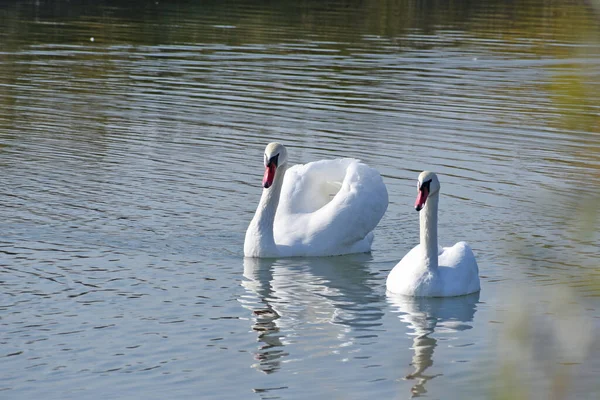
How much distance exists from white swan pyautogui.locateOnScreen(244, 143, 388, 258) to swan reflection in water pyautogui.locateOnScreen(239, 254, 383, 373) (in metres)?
0.13

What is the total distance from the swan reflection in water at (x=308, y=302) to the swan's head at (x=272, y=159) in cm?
87

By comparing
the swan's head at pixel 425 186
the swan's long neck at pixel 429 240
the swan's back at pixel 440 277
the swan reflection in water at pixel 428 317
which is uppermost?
the swan's head at pixel 425 186

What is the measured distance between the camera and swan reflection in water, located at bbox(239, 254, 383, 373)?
9367 millimetres

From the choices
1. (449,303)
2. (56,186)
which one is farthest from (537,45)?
(449,303)

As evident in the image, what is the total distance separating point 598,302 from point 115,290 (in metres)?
4.14

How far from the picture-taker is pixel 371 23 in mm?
41312

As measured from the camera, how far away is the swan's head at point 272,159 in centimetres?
1246

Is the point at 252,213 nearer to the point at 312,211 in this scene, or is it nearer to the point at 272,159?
the point at 312,211

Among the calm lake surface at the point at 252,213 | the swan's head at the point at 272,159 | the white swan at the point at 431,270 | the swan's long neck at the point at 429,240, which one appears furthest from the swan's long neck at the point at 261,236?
the swan's long neck at the point at 429,240

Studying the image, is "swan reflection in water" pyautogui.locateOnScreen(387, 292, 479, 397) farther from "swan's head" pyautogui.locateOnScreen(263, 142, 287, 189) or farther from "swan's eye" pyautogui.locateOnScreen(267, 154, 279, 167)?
"swan's eye" pyautogui.locateOnScreen(267, 154, 279, 167)

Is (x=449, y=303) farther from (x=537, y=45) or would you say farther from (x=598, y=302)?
(x=537, y=45)

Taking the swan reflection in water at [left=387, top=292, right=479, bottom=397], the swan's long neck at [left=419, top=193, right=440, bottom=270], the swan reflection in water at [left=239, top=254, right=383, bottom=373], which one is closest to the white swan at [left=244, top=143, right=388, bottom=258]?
the swan reflection in water at [left=239, top=254, right=383, bottom=373]

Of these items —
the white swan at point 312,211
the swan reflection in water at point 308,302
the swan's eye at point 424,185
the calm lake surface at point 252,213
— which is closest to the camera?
the calm lake surface at point 252,213

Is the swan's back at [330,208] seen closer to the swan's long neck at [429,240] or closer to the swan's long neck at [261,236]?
the swan's long neck at [261,236]
